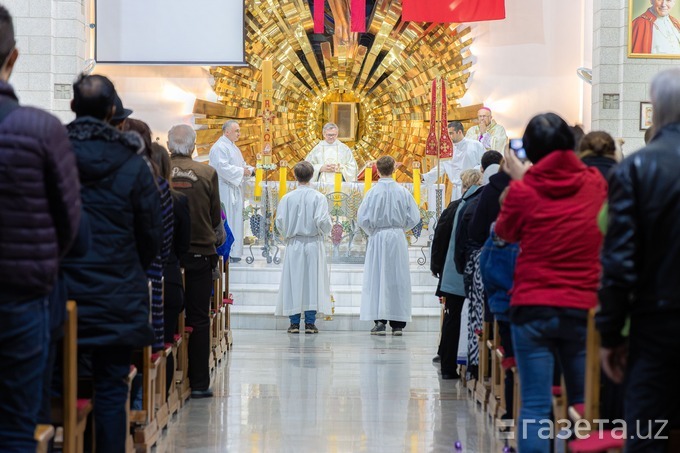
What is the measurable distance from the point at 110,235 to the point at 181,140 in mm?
2611

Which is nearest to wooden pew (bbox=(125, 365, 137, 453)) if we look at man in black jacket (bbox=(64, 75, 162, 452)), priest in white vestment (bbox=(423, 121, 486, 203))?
man in black jacket (bbox=(64, 75, 162, 452))

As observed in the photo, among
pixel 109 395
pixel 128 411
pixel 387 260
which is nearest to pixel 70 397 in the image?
pixel 109 395

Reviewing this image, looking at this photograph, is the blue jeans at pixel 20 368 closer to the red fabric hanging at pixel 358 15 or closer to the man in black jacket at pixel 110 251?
the man in black jacket at pixel 110 251

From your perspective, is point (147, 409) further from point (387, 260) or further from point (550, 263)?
point (387, 260)

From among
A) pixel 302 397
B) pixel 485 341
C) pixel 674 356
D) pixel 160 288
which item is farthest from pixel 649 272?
pixel 302 397

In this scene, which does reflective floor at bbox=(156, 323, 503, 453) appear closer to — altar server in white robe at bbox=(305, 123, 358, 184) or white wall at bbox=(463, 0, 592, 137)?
altar server in white robe at bbox=(305, 123, 358, 184)

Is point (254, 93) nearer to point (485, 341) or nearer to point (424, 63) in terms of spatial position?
point (424, 63)

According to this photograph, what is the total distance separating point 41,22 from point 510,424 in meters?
10.00

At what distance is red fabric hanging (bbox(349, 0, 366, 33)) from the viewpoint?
16094 mm

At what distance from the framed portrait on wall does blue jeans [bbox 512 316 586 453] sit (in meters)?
10.4

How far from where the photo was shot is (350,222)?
41.9 feet

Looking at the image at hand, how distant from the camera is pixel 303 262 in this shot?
1088 centimetres

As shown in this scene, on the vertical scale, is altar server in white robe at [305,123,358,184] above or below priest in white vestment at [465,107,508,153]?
below

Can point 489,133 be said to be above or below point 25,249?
above
